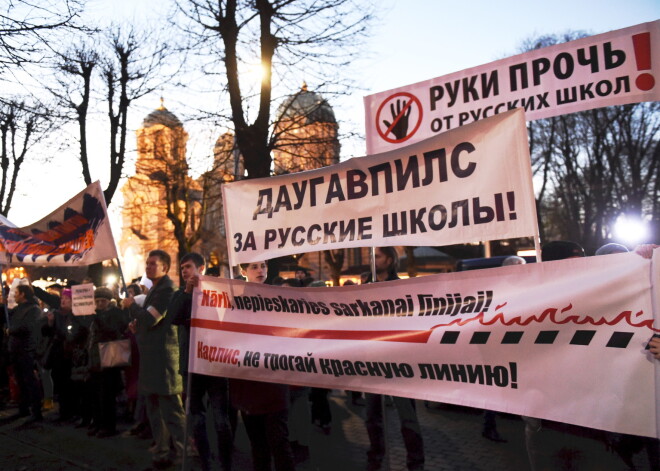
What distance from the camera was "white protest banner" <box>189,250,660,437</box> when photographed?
2.88 metres

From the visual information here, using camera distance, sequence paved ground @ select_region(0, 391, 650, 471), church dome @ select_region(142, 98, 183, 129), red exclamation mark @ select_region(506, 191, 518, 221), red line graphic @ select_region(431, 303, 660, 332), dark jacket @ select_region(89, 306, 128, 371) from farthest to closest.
→ church dome @ select_region(142, 98, 183, 129) < dark jacket @ select_region(89, 306, 128, 371) < paved ground @ select_region(0, 391, 650, 471) < red exclamation mark @ select_region(506, 191, 518, 221) < red line graphic @ select_region(431, 303, 660, 332)

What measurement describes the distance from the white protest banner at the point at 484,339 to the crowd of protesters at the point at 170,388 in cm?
21

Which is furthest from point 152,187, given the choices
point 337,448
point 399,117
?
point 399,117

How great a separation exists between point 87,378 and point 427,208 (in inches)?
228

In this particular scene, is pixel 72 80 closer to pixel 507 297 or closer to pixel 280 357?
pixel 280 357

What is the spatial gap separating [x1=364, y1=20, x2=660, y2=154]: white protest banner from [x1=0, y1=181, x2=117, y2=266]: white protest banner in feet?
10.5

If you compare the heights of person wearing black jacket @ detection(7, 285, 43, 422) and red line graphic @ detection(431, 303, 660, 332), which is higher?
red line graphic @ detection(431, 303, 660, 332)

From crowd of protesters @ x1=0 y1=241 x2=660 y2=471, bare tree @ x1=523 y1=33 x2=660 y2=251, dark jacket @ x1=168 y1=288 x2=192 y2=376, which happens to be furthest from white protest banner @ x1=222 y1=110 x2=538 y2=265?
bare tree @ x1=523 y1=33 x2=660 y2=251

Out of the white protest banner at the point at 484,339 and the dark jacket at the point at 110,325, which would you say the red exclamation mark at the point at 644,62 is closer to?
the white protest banner at the point at 484,339

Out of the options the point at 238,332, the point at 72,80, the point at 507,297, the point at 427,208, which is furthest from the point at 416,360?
the point at 72,80

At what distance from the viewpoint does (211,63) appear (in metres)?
12.5

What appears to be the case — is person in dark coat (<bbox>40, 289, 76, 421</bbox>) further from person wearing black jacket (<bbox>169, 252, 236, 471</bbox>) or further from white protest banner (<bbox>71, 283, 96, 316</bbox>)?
person wearing black jacket (<bbox>169, 252, 236, 471</bbox>)

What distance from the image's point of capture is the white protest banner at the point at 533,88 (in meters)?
4.21

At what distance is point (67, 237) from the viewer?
736cm
